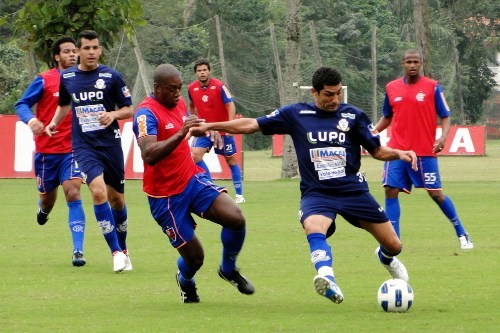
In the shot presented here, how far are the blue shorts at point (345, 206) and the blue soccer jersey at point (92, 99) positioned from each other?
10.9 feet

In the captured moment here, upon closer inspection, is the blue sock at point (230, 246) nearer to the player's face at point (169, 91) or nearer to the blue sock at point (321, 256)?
the blue sock at point (321, 256)

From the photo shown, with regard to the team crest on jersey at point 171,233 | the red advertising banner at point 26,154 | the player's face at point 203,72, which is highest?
the team crest on jersey at point 171,233

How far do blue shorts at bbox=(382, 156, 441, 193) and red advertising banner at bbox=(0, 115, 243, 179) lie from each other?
14.1m

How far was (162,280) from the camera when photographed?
36.2 feet

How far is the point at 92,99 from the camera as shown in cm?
1180

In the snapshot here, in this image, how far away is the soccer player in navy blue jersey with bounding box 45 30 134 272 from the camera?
461 inches

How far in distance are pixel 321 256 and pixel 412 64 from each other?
497cm

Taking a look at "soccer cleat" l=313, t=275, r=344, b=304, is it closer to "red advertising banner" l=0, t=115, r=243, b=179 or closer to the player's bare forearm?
the player's bare forearm

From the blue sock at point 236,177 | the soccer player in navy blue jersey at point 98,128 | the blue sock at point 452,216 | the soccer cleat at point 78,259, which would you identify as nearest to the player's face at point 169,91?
the soccer player in navy blue jersey at point 98,128

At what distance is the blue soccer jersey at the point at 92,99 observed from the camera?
38.7ft

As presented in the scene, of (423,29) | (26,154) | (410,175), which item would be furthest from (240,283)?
A: (423,29)

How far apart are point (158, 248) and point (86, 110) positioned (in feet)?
9.19

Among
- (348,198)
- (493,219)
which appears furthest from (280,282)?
(493,219)

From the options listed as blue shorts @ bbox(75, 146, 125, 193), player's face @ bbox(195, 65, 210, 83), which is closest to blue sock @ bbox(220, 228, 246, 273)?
blue shorts @ bbox(75, 146, 125, 193)
